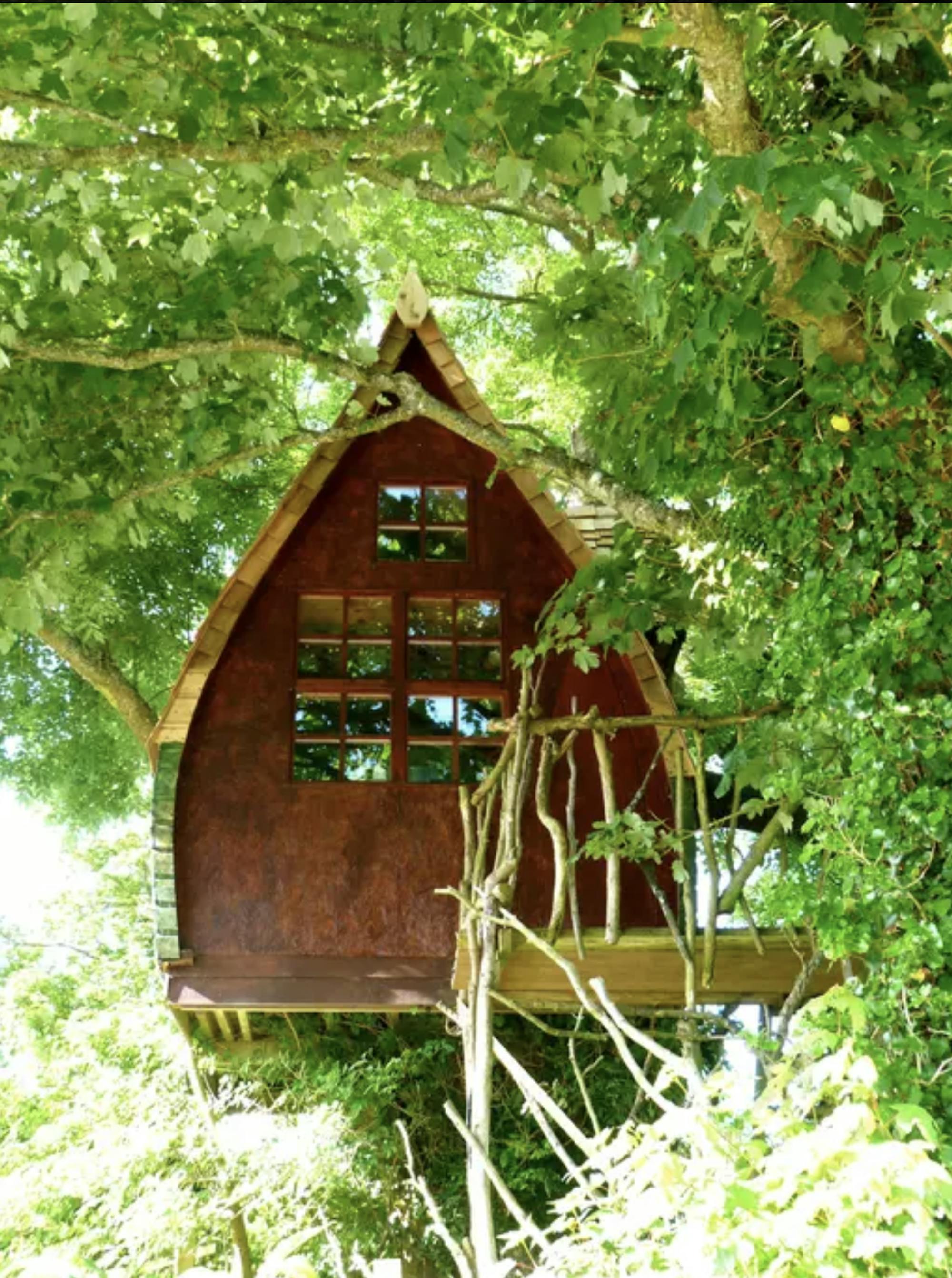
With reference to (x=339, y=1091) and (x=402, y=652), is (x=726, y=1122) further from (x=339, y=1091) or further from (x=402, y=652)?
(x=339, y=1091)

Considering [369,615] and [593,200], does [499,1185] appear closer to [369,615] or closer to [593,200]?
[593,200]

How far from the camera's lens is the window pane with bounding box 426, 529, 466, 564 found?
959 centimetres

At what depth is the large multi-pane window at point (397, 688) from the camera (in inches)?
364

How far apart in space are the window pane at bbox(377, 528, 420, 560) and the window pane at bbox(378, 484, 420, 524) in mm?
72

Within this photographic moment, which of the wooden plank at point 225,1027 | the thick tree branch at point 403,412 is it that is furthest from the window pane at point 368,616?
the wooden plank at point 225,1027

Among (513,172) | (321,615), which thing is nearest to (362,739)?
(321,615)

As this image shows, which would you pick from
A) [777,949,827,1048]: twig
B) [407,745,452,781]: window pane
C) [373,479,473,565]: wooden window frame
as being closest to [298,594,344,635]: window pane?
[373,479,473,565]: wooden window frame

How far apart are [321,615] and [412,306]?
6.42ft

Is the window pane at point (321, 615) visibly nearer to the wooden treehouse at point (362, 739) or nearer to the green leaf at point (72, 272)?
the wooden treehouse at point (362, 739)

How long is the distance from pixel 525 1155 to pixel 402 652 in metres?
3.29

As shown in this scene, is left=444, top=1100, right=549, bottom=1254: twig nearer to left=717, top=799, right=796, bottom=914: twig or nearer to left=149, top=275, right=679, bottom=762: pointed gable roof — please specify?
left=717, top=799, right=796, bottom=914: twig

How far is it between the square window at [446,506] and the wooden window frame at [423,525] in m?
0.01

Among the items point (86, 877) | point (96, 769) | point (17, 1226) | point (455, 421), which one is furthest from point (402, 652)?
point (86, 877)

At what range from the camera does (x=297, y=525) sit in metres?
9.24
